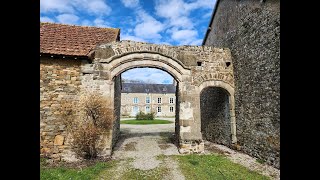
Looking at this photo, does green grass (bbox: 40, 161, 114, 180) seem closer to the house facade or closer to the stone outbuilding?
the stone outbuilding

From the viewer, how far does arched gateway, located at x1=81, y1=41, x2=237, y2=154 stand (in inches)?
342

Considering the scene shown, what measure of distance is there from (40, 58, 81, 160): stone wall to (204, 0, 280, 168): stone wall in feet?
23.9

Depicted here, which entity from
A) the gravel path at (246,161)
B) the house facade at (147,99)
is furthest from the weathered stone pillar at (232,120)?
the house facade at (147,99)

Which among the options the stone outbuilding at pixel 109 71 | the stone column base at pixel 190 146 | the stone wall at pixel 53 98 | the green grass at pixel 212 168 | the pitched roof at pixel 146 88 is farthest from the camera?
the pitched roof at pixel 146 88

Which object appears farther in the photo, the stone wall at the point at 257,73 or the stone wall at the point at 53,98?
the stone wall at the point at 53,98

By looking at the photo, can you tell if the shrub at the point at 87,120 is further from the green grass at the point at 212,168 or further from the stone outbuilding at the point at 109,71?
the green grass at the point at 212,168

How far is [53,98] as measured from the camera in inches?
321

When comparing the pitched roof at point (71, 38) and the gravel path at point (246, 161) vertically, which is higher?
the pitched roof at point (71, 38)

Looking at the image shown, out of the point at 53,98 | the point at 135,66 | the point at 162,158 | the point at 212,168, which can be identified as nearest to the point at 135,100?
the point at 135,66

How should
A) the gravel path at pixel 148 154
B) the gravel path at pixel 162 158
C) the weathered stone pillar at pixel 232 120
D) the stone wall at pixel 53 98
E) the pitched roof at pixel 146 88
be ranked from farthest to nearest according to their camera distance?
the pitched roof at pixel 146 88 < the weathered stone pillar at pixel 232 120 < the stone wall at pixel 53 98 < the gravel path at pixel 148 154 < the gravel path at pixel 162 158

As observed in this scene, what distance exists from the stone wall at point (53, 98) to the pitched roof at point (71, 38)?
464mm

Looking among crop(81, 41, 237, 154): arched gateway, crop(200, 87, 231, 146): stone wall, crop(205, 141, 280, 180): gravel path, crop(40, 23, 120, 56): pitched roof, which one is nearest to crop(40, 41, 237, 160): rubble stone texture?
crop(81, 41, 237, 154): arched gateway

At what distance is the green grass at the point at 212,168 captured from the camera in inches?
243
